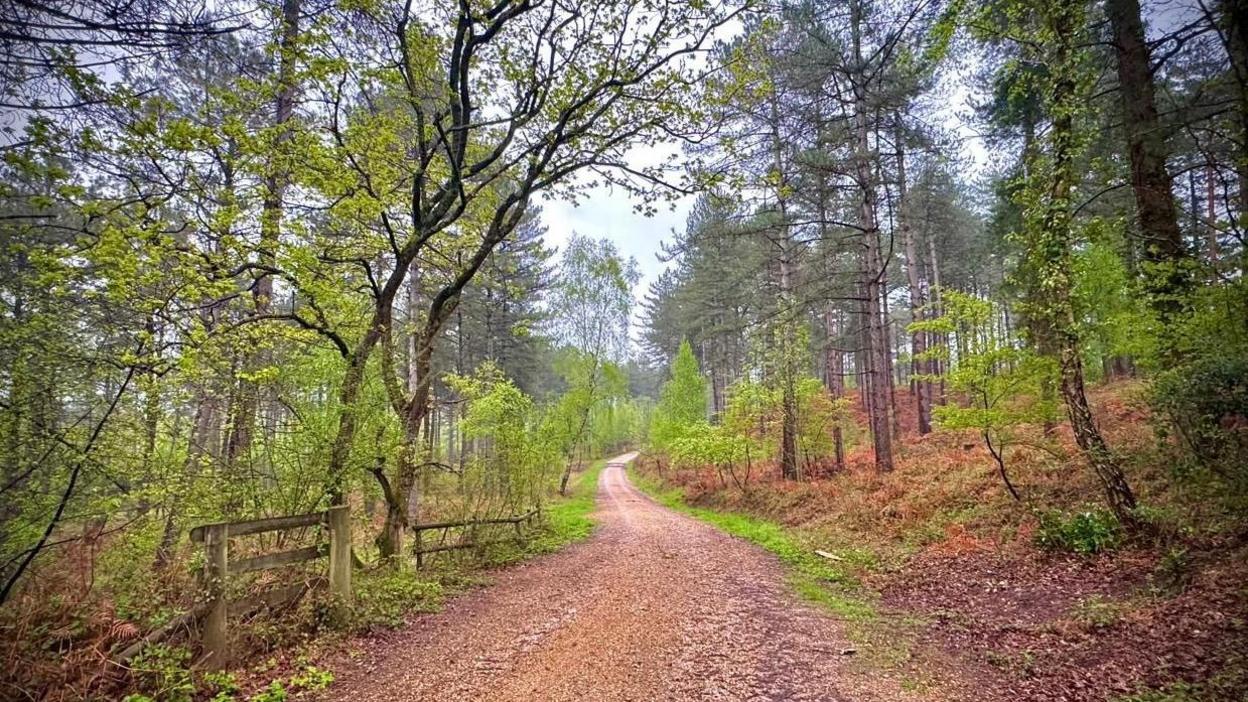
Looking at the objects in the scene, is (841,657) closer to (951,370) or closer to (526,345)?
(951,370)

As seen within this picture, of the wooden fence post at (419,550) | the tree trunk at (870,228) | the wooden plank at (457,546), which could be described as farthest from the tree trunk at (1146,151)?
the wooden fence post at (419,550)

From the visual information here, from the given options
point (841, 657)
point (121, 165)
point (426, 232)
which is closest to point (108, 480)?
point (121, 165)

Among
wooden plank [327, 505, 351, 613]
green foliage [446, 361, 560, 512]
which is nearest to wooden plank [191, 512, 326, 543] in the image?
wooden plank [327, 505, 351, 613]

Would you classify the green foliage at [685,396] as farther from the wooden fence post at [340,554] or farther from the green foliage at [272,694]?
the green foliage at [272,694]

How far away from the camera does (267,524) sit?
4.93 m

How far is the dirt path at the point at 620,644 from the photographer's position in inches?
157

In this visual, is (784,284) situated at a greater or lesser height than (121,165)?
greater

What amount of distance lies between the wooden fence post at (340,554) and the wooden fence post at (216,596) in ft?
3.58

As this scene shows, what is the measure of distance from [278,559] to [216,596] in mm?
652

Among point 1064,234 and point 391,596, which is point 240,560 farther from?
point 1064,234

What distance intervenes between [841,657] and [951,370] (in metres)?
5.71

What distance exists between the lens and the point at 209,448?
555 centimetres

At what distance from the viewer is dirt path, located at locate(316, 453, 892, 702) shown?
13.1 feet

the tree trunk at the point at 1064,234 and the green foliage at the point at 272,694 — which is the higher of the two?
the tree trunk at the point at 1064,234
